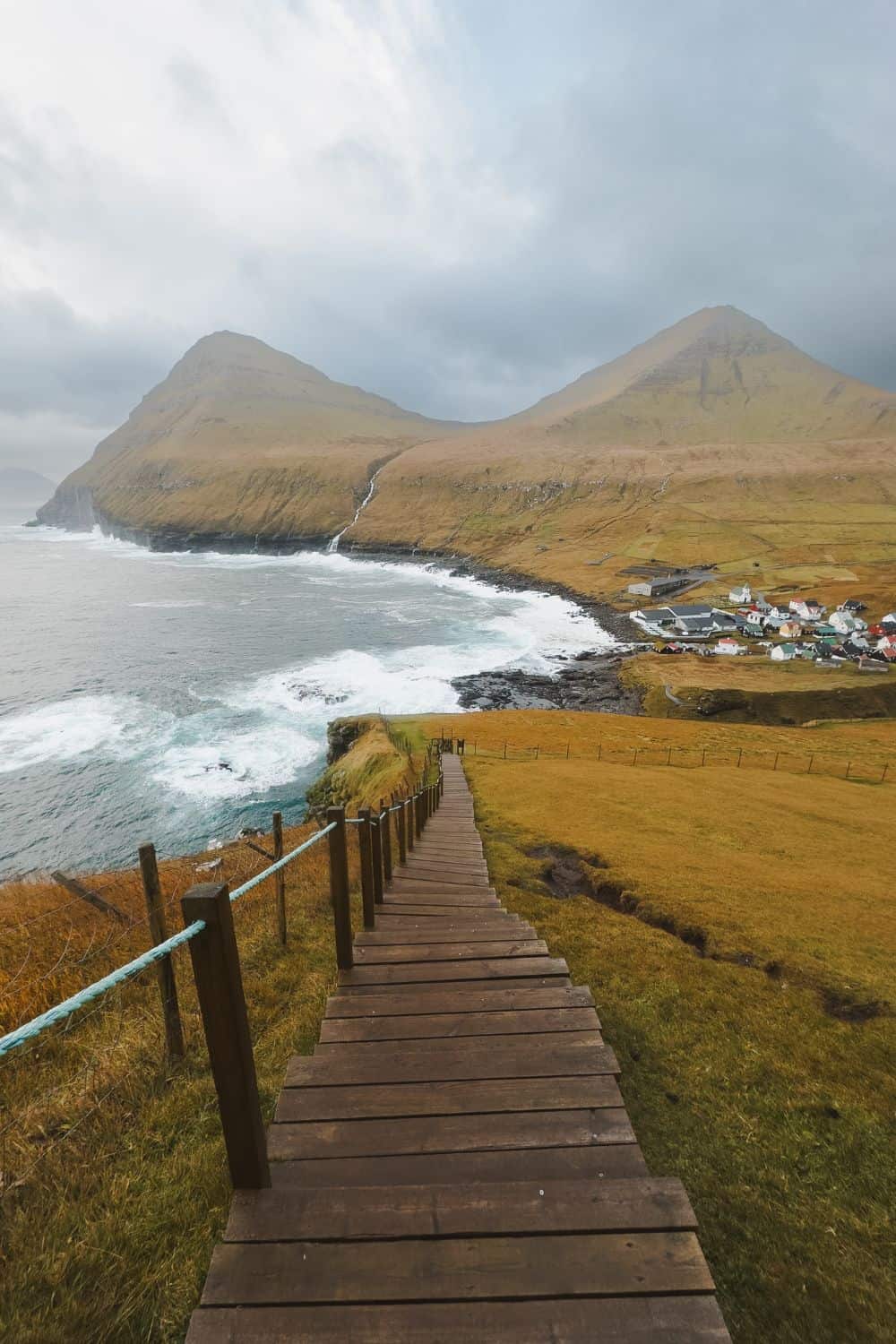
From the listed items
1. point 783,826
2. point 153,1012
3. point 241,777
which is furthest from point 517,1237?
point 241,777

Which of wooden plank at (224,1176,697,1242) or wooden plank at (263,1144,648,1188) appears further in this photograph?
wooden plank at (263,1144,648,1188)

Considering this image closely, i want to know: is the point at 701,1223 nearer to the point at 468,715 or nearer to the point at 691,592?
the point at 468,715

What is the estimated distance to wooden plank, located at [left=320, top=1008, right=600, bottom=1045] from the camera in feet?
14.0

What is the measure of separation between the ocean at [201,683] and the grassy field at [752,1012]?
2227 centimetres

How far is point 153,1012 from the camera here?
5777mm

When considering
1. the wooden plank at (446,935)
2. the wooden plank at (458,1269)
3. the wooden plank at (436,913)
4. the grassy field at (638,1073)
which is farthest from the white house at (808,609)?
the wooden plank at (458,1269)

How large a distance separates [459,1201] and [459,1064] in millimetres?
1129

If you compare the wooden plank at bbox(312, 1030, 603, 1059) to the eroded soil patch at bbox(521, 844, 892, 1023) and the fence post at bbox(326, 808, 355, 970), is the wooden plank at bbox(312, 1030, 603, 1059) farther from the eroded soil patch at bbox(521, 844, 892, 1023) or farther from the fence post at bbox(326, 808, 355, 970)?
the eroded soil patch at bbox(521, 844, 892, 1023)

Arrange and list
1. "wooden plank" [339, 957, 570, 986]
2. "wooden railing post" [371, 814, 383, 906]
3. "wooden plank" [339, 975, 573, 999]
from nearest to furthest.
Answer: "wooden plank" [339, 975, 573, 999]
"wooden plank" [339, 957, 570, 986]
"wooden railing post" [371, 814, 383, 906]

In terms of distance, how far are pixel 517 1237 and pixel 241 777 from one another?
124ft

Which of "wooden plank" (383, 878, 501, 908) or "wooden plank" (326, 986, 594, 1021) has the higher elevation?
"wooden plank" (326, 986, 594, 1021)

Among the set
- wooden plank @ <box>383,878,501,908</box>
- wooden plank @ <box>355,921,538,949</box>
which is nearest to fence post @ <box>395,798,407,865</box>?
wooden plank @ <box>383,878,501,908</box>

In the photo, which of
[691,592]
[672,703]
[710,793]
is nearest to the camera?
[710,793]

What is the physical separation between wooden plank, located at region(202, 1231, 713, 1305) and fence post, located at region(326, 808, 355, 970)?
105 inches
